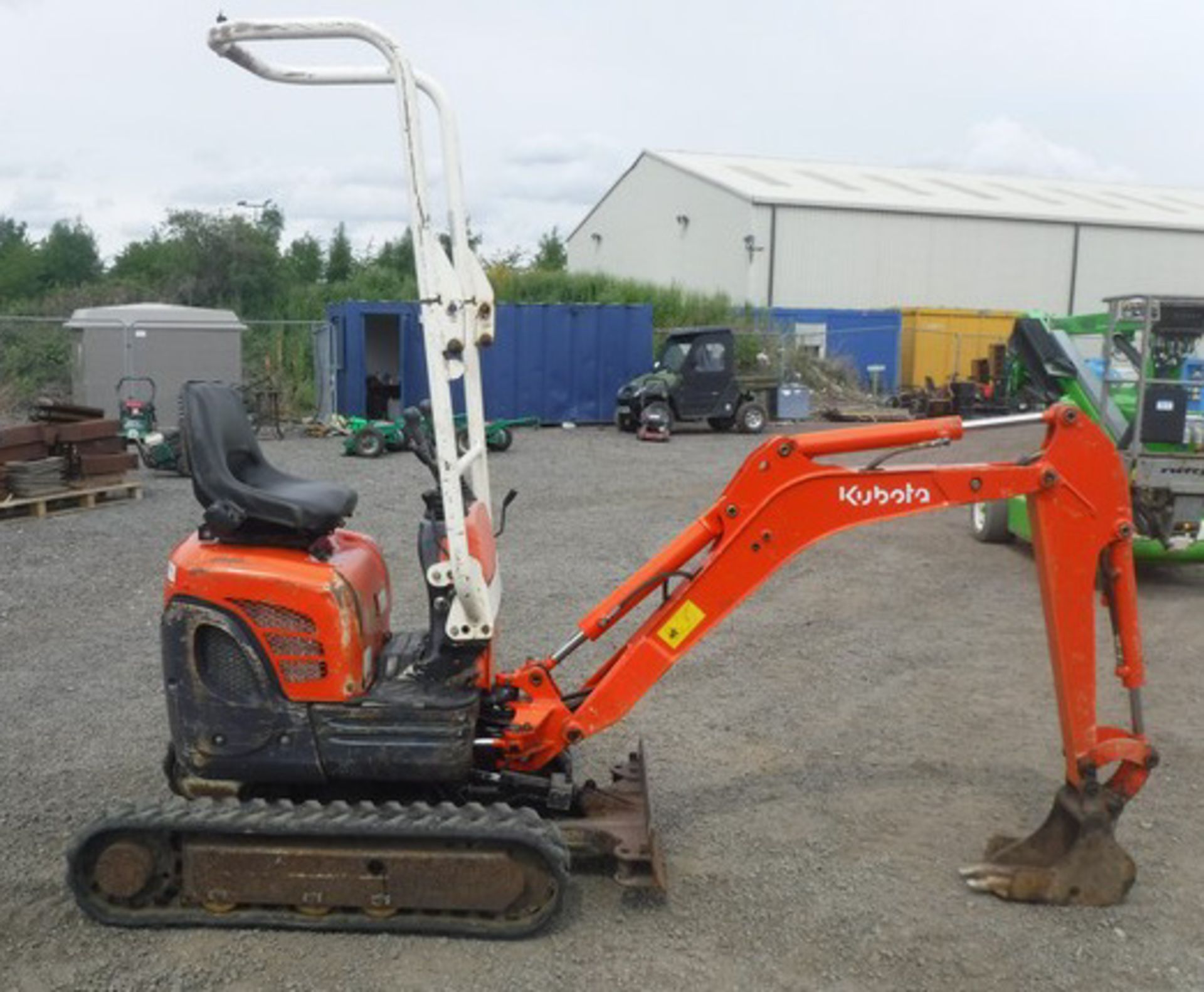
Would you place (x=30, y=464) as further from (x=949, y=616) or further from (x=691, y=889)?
(x=691, y=889)

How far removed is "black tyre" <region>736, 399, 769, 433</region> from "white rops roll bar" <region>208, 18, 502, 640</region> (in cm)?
1928

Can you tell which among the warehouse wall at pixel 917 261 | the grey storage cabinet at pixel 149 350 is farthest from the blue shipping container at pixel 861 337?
the grey storage cabinet at pixel 149 350

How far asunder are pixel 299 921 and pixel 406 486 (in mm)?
11457

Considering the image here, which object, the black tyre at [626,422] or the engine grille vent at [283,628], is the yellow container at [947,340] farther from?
the engine grille vent at [283,628]

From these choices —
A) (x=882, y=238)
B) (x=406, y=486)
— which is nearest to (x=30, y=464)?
(x=406, y=486)

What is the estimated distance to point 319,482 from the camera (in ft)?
15.5

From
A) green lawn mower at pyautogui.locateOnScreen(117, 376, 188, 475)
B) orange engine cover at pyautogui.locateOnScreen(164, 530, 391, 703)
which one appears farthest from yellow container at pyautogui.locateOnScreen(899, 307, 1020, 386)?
orange engine cover at pyautogui.locateOnScreen(164, 530, 391, 703)

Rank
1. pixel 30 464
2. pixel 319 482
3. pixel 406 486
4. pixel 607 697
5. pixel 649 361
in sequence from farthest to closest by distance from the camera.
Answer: pixel 649 361 < pixel 406 486 < pixel 30 464 < pixel 319 482 < pixel 607 697

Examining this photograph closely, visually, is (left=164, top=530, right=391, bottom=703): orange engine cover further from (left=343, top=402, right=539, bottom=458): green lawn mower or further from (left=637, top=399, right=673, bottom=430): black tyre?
(left=637, top=399, right=673, bottom=430): black tyre

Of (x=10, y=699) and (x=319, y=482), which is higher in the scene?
(x=319, y=482)

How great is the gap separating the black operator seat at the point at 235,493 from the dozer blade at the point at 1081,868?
9.07 ft

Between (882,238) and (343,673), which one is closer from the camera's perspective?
(343,673)

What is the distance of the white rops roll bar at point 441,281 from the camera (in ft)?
12.5

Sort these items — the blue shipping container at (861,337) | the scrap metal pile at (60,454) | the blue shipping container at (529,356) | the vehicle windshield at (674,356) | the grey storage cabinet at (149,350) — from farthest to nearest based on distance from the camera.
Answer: the blue shipping container at (861,337) → the vehicle windshield at (674,356) → the blue shipping container at (529,356) → the grey storage cabinet at (149,350) → the scrap metal pile at (60,454)
